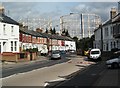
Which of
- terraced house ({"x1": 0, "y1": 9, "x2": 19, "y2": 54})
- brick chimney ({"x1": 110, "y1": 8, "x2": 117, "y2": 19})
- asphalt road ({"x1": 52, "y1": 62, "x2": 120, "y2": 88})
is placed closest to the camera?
asphalt road ({"x1": 52, "y1": 62, "x2": 120, "y2": 88})

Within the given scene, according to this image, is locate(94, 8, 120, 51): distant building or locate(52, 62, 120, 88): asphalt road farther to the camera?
locate(94, 8, 120, 51): distant building

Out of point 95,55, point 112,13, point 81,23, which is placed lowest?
point 95,55

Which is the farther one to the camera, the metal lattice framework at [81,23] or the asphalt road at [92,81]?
the metal lattice framework at [81,23]

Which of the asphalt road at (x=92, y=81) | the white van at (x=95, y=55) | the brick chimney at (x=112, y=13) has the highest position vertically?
the brick chimney at (x=112, y=13)

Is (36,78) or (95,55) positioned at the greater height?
(95,55)

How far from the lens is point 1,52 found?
189 feet

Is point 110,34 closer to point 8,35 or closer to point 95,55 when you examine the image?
point 95,55

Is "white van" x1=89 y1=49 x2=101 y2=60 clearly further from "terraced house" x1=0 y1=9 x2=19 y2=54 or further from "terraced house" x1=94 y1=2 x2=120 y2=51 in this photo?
"terraced house" x1=0 y1=9 x2=19 y2=54

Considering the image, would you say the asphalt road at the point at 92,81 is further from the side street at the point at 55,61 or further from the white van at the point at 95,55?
the white van at the point at 95,55

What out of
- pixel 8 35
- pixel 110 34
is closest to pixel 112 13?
pixel 110 34

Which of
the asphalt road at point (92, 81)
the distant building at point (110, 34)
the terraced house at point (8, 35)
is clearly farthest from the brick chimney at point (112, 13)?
the asphalt road at point (92, 81)

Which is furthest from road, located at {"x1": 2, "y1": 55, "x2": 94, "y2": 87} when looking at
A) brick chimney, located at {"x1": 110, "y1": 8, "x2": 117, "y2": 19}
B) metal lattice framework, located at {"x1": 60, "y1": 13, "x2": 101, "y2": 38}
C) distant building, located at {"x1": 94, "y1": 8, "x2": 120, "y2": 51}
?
metal lattice framework, located at {"x1": 60, "y1": 13, "x2": 101, "y2": 38}

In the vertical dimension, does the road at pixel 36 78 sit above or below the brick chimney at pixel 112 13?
below

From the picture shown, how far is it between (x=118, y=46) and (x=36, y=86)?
48805mm
